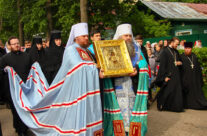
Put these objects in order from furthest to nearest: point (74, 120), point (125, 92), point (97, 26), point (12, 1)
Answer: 1. point (12, 1)
2. point (97, 26)
3. point (125, 92)
4. point (74, 120)

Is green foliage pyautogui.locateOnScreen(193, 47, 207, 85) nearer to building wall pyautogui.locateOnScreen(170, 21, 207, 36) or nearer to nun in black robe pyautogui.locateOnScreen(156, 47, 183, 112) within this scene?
nun in black robe pyautogui.locateOnScreen(156, 47, 183, 112)

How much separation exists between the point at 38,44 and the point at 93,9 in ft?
43.5

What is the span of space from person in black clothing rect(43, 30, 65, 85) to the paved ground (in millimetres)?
1614

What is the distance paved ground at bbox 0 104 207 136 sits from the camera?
18.6 ft

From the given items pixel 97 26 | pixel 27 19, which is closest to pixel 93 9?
pixel 97 26

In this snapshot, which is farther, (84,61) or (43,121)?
(43,121)

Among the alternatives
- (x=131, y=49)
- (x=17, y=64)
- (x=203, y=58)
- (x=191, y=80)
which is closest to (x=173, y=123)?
(x=191, y=80)

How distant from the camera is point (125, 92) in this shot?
15.3 ft

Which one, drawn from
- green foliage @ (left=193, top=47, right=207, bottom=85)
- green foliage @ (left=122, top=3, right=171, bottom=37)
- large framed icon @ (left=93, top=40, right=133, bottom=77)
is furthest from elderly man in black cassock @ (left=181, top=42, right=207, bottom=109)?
green foliage @ (left=122, top=3, right=171, bottom=37)

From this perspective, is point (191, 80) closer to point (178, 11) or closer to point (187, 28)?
point (187, 28)

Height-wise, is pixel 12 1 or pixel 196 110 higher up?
pixel 12 1

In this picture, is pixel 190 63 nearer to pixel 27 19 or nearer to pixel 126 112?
pixel 126 112

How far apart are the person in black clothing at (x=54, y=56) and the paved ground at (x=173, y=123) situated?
1614 millimetres

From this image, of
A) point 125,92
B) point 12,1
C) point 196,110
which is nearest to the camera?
point 125,92
